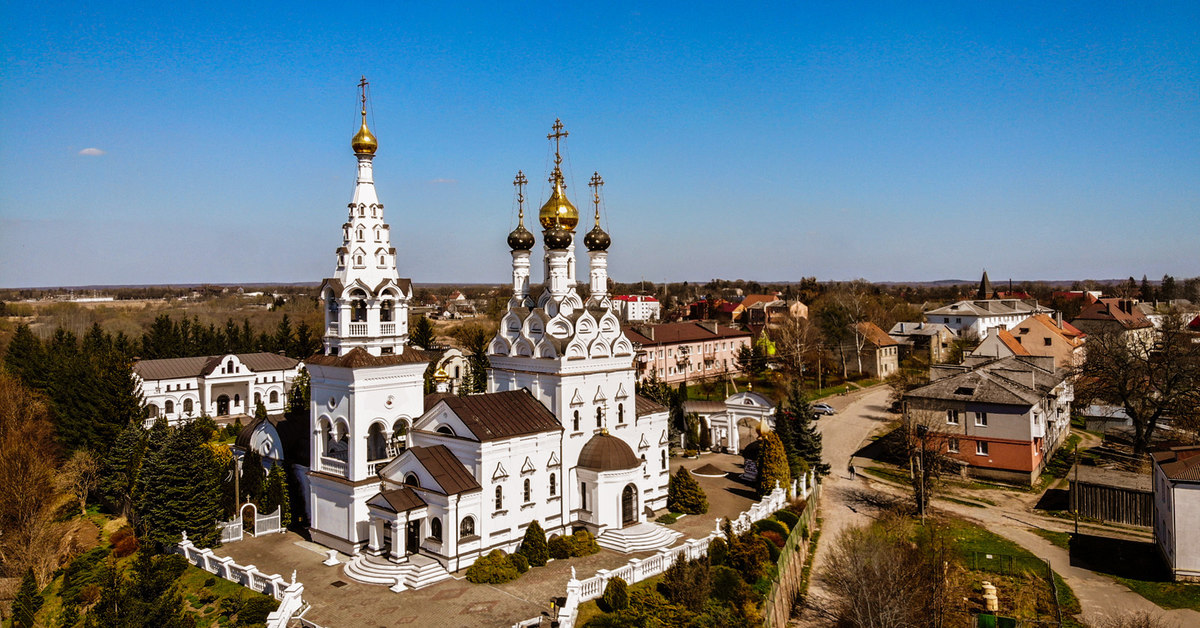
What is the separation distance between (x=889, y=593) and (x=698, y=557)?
24.6 ft

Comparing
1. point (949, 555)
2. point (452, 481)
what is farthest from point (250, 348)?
point (949, 555)

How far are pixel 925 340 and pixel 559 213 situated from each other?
160 feet

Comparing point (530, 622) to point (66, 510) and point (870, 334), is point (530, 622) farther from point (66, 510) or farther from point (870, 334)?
point (870, 334)

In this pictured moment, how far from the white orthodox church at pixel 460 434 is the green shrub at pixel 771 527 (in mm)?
2825

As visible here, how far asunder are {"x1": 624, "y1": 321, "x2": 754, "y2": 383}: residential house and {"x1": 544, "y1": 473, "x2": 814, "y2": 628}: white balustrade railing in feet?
88.1

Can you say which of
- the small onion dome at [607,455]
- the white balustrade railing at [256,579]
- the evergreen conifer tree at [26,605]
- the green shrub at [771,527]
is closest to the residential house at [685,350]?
the small onion dome at [607,455]

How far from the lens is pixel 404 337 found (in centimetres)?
2514

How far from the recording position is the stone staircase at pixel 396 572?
20.9 meters

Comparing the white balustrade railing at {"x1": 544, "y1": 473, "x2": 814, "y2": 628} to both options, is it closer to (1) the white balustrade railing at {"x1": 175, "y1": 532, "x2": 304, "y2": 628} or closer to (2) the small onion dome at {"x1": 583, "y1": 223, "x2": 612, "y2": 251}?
(1) the white balustrade railing at {"x1": 175, "y1": 532, "x2": 304, "y2": 628}

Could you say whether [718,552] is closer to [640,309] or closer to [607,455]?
[607,455]

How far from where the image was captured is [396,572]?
21.2m

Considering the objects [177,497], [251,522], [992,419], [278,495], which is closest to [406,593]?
[278,495]

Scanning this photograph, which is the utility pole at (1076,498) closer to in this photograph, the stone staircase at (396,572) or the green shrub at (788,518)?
the green shrub at (788,518)

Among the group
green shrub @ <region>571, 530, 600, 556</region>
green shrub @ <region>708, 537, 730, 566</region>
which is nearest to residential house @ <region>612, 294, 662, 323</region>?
green shrub @ <region>571, 530, 600, 556</region>
